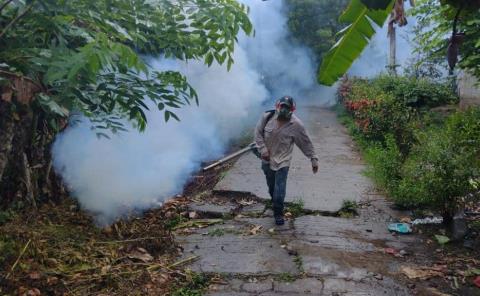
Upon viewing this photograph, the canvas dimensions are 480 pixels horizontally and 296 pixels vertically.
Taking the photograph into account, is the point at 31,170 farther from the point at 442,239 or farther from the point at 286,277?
the point at 442,239

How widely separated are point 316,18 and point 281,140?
1744 centimetres

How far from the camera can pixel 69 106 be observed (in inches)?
127

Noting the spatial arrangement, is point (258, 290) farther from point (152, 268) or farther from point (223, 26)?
point (223, 26)

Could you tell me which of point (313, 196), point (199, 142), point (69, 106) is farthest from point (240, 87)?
point (69, 106)

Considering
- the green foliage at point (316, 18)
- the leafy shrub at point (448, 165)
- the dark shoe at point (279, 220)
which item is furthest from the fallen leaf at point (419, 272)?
the green foliage at point (316, 18)

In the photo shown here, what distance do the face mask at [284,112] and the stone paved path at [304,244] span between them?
1386 millimetres

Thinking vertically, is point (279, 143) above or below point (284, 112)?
below

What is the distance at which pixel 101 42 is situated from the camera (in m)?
2.86

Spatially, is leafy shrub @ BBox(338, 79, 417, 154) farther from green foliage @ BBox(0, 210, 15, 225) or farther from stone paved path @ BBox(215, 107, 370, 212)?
green foliage @ BBox(0, 210, 15, 225)

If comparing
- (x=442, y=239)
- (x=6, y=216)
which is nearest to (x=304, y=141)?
(x=442, y=239)

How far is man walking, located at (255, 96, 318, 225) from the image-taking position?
19.1 ft

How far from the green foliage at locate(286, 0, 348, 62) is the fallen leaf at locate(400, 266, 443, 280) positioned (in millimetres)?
18101

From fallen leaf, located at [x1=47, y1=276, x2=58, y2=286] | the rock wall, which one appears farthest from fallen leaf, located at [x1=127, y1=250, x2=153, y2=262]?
the rock wall

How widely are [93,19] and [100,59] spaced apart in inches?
21.5
